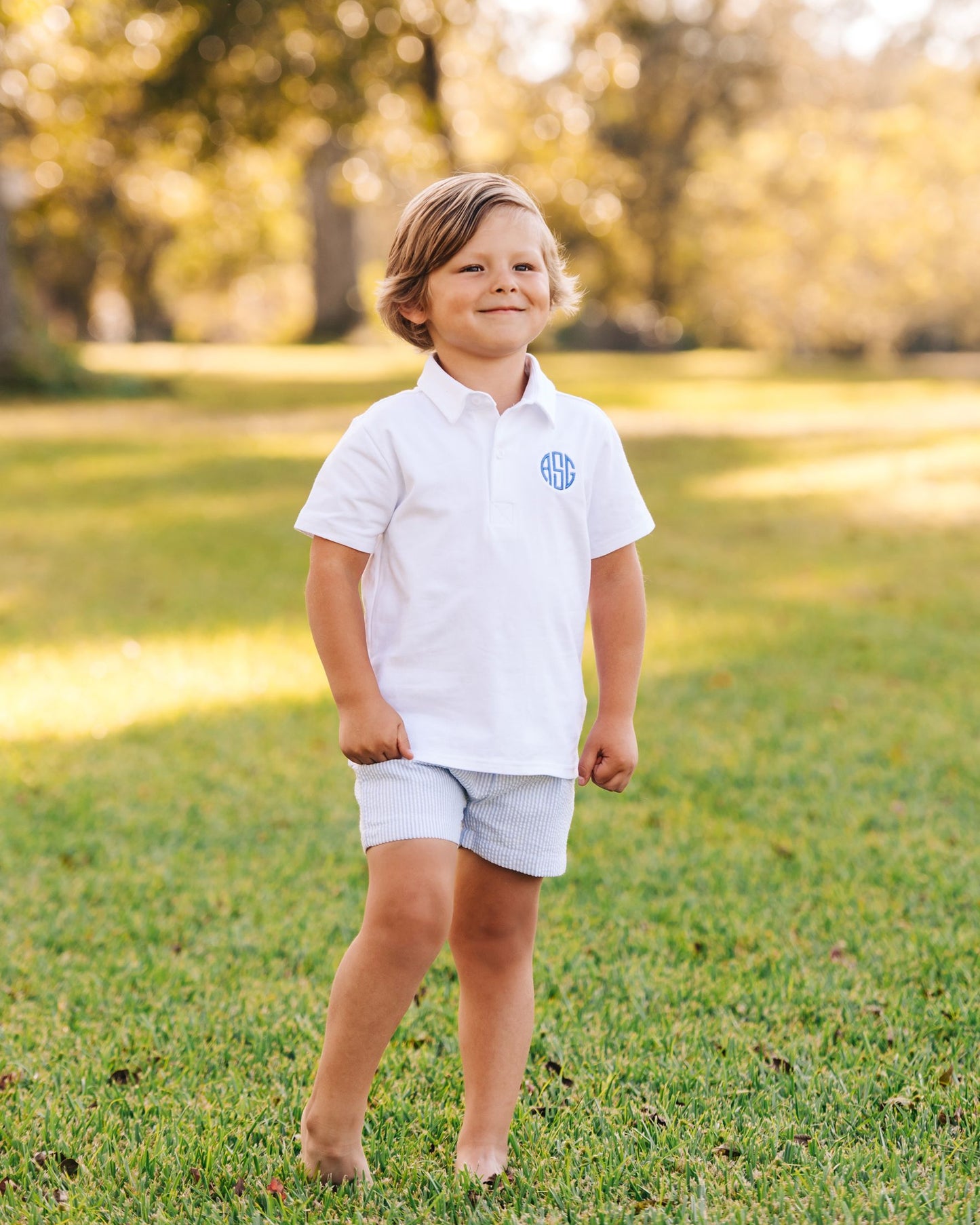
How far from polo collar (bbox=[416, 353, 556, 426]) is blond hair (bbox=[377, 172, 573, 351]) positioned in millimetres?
125

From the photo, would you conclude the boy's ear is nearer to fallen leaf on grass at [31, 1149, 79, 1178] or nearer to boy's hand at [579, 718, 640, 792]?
boy's hand at [579, 718, 640, 792]

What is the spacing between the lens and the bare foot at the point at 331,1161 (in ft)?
7.69

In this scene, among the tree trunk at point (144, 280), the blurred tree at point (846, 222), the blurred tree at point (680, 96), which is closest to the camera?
the blurred tree at point (846, 222)

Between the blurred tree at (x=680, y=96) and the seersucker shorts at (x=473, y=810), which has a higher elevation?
the blurred tree at (x=680, y=96)

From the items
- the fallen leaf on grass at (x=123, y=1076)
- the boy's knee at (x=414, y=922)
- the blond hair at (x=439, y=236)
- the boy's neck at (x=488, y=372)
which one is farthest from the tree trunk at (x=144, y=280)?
the boy's knee at (x=414, y=922)

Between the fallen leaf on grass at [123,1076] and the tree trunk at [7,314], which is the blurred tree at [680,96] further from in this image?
the fallen leaf on grass at [123,1076]

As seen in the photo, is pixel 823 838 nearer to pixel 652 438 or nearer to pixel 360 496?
pixel 360 496

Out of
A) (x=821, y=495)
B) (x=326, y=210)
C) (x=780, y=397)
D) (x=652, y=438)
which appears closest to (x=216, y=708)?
(x=821, y=495)

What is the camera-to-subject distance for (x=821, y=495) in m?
12.3

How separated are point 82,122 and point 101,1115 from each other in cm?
2238

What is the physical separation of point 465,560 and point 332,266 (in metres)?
31.3

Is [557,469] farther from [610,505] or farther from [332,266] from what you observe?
[332,266]

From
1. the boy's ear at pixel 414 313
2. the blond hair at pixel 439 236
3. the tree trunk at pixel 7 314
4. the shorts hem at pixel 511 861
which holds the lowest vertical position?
the tree trunk at pixel 7 314

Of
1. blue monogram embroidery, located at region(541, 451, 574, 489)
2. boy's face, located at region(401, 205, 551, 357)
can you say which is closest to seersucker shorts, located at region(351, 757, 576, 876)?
blue monogram embroidery, located at region(541, 451, 574, 489)
